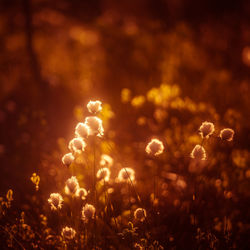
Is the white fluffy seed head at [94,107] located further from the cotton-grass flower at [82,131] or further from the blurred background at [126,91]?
the blurred background at [126,91]

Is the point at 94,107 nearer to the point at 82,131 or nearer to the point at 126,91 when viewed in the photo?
the point at 82,131

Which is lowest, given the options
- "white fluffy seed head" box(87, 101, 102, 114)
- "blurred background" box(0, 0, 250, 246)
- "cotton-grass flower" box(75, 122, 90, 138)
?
"cotton-grass flower" box(75, 122, 90, 138)

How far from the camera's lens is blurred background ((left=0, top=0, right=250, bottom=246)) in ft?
11.8

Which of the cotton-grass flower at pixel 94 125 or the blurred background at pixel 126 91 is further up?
the blurred background at pixel 126 91

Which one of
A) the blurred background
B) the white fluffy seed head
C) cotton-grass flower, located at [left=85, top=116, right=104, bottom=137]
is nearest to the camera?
cotton-grass flower, located at [left=85, top=116, right=104, bottom=137]

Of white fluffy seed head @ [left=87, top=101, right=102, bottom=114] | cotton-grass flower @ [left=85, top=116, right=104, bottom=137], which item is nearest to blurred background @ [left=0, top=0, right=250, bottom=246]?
white fluffy seed head @ [left=87, top=101, right=102, bottom=114]

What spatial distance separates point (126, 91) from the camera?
152 inches

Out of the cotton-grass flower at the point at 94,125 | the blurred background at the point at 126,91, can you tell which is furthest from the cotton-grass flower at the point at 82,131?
the blurred background at the point at 126,91

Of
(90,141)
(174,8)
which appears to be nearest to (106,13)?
(174,8)

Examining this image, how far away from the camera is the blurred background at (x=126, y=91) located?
361 cm

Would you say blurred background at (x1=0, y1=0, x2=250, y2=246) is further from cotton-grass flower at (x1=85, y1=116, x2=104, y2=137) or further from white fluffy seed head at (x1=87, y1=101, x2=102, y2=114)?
cotton-grass flower at (x1=85, y1=116, x2=104, y2=137)

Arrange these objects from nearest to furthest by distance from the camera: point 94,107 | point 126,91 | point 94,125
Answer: point 94,125 → point 94,107 → point 126,91

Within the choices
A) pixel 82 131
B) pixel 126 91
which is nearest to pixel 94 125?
pixel 82 131

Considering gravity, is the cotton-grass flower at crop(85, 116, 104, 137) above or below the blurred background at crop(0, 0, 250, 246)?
below
